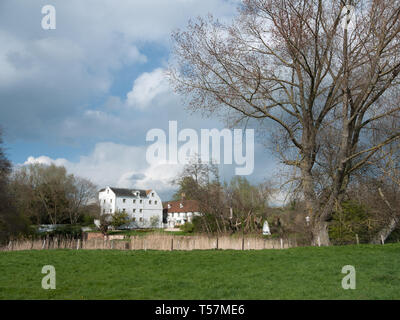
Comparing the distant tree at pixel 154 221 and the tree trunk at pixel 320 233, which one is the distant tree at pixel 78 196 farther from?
the tree trunk at pixel 320 233

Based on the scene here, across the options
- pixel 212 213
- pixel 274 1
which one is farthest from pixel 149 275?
pixel 212 213

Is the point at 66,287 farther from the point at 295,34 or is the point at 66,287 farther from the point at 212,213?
A: the point at 212,213

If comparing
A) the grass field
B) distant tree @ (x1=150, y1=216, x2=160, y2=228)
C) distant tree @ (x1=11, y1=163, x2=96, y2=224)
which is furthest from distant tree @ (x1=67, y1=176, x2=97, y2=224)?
the grass field

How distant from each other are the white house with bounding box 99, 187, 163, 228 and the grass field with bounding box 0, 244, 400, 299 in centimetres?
5412

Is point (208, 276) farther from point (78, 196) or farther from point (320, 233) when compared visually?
point (78, 196)

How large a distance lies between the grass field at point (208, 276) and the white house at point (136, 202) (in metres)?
54.1

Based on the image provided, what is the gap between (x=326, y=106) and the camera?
45.1ft

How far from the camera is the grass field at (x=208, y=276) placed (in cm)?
686

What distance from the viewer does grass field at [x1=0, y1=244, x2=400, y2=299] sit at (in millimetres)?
6855

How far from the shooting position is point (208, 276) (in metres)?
8.71

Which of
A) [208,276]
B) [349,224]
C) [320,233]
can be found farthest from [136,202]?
[208,276]

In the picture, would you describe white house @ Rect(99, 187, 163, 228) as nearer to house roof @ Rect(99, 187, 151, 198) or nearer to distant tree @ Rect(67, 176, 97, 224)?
house roof @ Rect(99, 187, 151, 198)

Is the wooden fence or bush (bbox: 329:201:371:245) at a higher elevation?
bush (bbox: 329:201:371:245)
